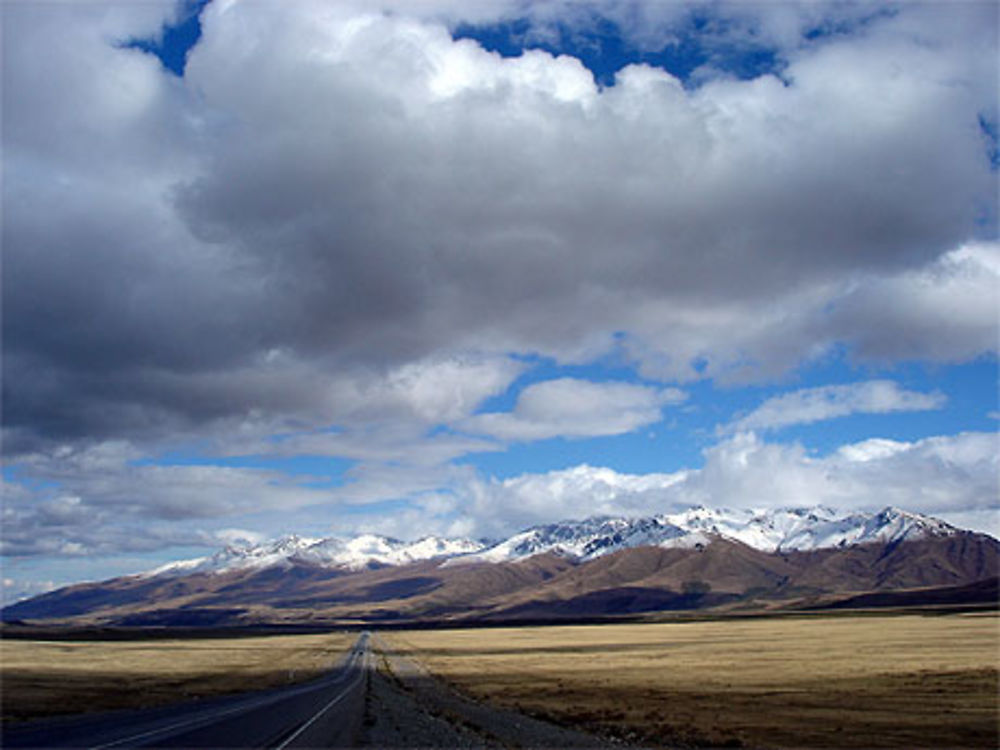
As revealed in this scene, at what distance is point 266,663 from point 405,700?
Answer: 7446 centimetres

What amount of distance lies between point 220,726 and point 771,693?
39.7 metres

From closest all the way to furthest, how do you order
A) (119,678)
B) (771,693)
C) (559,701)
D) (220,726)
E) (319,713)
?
(220,726) → (319,713) → (559,701) → (771,693) → (119,678)

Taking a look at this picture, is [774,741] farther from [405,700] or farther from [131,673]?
[131,673]

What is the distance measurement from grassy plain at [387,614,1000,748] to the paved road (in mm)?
13645

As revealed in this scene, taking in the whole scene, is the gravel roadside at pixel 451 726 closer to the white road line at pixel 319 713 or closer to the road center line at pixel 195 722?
the white road line at pixel 319 713

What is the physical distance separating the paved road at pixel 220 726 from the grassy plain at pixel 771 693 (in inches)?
537

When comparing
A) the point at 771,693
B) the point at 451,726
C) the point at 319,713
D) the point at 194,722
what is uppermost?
the point at 194,722

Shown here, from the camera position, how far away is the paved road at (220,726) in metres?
37.1


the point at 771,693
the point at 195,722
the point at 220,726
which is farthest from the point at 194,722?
the point at 771,693

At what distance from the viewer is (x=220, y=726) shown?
43.8 meters

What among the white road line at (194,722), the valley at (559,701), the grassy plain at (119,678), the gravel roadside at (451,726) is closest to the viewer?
the white road line at (194,722)

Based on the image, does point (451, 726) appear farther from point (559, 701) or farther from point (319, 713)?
point (559, 701)

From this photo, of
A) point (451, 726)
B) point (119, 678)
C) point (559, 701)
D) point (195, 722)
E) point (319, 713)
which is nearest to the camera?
point (451, 726)

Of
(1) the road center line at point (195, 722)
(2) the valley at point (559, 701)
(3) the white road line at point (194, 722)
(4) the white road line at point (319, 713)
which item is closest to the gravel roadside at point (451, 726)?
(2) the valley at point (559, 701)
